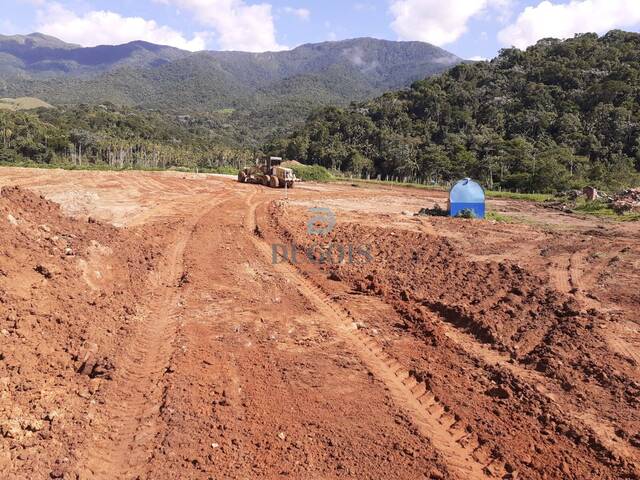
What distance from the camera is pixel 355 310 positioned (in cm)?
841

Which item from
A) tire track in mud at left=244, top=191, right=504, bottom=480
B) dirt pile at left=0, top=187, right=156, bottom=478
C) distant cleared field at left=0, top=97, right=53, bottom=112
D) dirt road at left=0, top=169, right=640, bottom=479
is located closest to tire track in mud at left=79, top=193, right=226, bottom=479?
dirt road at left=0, top=169, right=640, bottom=479

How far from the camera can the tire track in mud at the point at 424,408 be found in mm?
4480

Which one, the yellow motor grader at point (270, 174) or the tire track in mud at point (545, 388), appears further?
the yellow motor grader at point (270, 174)

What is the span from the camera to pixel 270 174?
31.4m

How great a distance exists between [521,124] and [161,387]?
206 ft

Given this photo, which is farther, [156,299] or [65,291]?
[156,299]

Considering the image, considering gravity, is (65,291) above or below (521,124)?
below

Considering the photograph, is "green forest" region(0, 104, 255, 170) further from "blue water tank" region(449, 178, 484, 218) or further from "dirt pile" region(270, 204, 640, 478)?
"dirt pile" region(270, 204, 640, 478)

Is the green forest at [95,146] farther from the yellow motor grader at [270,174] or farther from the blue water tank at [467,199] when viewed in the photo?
the blue water tank at [467,199]

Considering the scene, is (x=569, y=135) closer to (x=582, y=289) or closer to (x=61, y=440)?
(x=582, y=289)

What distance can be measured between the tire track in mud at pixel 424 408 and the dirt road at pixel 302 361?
24mm

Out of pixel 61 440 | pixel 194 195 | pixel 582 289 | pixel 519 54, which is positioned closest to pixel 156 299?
pixel 61 440

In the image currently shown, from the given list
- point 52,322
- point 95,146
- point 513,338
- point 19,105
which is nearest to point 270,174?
point 513,338

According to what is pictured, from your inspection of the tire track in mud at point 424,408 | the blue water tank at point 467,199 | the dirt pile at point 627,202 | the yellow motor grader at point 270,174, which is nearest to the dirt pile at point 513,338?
the tire track in mud at point 424,408
